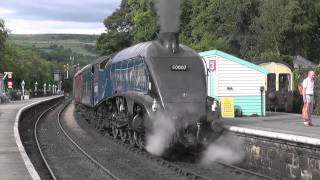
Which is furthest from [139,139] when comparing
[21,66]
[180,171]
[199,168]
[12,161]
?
[21,66]

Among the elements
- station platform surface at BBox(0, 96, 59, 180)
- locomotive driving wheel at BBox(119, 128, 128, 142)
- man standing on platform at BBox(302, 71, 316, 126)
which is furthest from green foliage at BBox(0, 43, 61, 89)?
man standing on platform at BBox(302, 71, 316, 126)

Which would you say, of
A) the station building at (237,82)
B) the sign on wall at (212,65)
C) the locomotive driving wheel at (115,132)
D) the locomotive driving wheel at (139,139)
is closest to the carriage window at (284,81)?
the station building at (237,82)

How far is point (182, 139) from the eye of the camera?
14555 mm

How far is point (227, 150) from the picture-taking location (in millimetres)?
15281

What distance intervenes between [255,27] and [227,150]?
33.7m

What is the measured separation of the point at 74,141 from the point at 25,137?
13.3ft

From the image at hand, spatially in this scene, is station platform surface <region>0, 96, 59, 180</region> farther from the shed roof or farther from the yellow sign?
the shed roof

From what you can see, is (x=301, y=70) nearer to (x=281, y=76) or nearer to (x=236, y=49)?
(x=281, y=76)

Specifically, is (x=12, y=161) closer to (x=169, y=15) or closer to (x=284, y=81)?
(x=169, y=15)

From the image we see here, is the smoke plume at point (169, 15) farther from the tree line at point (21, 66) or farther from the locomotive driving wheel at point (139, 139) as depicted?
the tree line at point (21, 66)

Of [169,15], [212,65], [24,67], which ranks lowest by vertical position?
[212,65]

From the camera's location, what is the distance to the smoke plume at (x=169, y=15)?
15829mm

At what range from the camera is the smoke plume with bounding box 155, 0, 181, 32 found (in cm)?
1583

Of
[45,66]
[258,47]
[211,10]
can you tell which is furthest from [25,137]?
[45,66]
